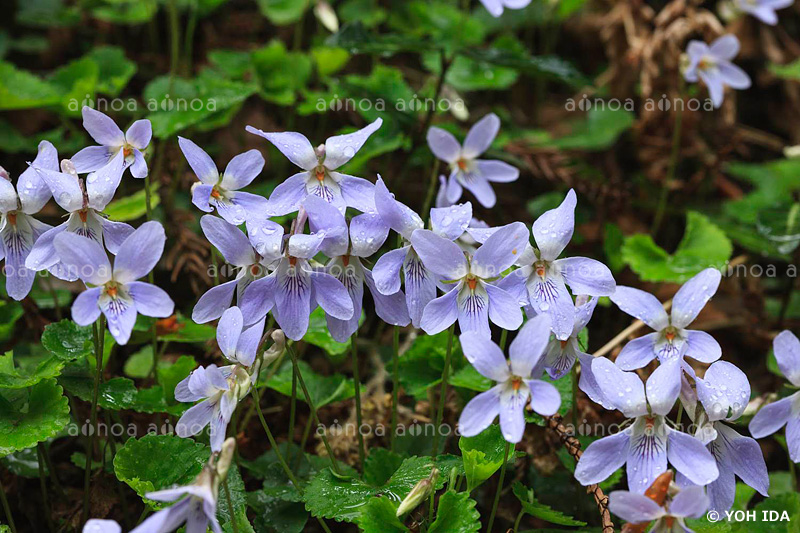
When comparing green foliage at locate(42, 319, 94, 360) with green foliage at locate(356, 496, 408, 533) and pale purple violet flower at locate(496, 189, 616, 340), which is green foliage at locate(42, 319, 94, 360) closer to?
green foliage at locate(356, 496, 408, 533)

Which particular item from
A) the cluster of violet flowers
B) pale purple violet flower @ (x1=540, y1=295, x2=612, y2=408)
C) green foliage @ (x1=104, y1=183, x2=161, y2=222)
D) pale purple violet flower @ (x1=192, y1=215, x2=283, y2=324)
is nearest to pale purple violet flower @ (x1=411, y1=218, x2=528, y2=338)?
the cluster of violet flowers

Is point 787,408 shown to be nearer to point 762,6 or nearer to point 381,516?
point 381,516

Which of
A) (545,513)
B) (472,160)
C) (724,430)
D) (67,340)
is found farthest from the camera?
(472,160)

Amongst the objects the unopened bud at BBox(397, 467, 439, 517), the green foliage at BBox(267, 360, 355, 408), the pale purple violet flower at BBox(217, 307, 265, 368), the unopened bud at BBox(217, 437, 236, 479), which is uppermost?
the pale purple violet flower at BBox(217, 307, 265, 368)

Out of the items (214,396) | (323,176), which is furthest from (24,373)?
(323,176)

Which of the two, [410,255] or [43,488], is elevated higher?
[410,255]

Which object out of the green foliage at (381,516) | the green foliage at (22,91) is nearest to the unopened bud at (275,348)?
the green foliage at (381,516)

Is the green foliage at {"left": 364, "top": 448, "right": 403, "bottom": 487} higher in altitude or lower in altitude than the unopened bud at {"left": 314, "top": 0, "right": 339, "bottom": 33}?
lower
